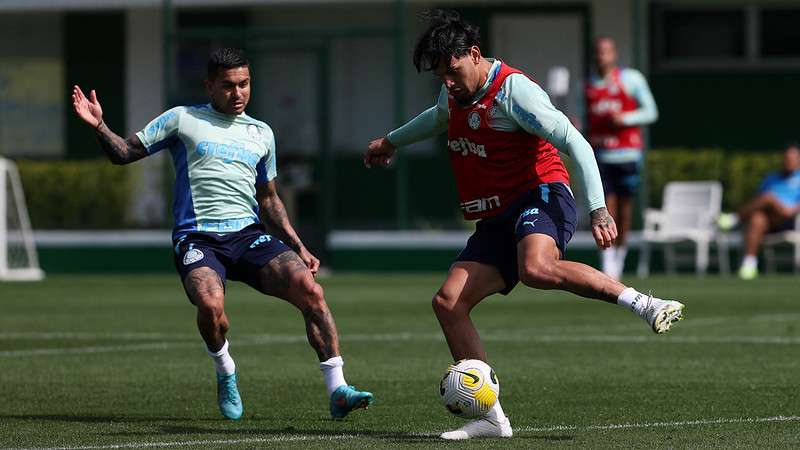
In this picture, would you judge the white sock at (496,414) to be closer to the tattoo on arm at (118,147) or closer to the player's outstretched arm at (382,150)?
the player's outstretched arm at (382,150)

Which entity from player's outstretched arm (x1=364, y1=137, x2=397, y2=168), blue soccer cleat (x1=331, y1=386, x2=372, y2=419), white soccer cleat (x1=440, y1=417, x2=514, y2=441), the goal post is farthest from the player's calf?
the goal post

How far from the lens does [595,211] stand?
25.4 ft

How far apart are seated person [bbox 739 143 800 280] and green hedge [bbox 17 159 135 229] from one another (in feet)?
28.5

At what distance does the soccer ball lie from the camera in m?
7.56

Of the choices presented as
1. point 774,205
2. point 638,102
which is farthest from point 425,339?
point 774,205

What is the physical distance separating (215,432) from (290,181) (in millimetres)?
16370

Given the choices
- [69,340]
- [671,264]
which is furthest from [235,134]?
[671,264]

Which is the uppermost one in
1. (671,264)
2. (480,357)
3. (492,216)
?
(492,216)

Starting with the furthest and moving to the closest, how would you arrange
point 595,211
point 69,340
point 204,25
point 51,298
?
point 204,25 → point 51,298 → point 69,340 → point 595,211

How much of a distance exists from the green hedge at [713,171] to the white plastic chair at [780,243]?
3.23 ft

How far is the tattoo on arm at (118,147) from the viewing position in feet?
28.5

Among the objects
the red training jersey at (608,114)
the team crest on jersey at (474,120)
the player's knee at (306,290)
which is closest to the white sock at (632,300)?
the team crest on jersey at (474,120)

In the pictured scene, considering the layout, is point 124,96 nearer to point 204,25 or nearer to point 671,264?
point 204,25

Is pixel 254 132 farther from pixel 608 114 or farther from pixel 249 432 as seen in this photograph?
pixel 608 114
